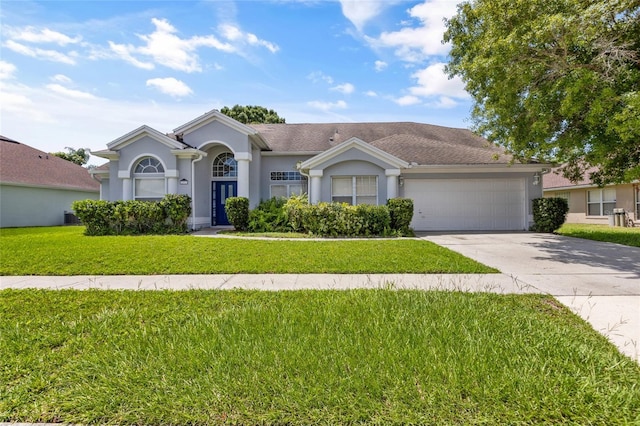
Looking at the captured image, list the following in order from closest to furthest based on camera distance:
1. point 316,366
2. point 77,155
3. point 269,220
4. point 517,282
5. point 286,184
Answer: point 316,366 → point 517,282 → point 269,220 → point 286,184 → point 77,155

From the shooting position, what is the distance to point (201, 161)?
52.4 feet

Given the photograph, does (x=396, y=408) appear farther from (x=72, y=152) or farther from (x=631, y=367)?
(x=72, y=152)

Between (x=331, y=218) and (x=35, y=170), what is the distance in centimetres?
2173

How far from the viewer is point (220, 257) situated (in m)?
8.06

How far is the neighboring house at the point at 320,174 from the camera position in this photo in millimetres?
14492

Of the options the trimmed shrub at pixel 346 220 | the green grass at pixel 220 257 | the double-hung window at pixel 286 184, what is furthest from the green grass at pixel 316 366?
the double-hung window at pixel 286 184

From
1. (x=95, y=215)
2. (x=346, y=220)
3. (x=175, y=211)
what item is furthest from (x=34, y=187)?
(x=346, y=220)

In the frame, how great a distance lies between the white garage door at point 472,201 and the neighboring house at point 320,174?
0.05 meters

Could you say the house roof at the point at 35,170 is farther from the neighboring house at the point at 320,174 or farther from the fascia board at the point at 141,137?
the fascia board at the point at 141,137

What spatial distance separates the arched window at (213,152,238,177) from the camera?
54.5 feet

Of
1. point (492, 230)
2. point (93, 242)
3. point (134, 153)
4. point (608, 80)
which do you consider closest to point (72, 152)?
point (134, 153)

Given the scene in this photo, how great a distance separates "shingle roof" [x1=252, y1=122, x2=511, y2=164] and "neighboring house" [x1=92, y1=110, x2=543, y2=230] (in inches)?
4.6

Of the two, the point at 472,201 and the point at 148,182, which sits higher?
the point at 148,182

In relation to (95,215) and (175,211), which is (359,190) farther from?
(95,215)
